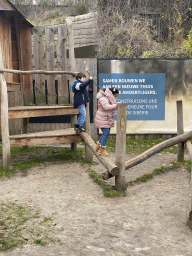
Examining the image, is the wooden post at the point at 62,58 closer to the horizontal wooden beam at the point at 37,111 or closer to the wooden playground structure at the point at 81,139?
the wooden playground structure at the point at 81,139

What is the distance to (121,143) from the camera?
5.10m

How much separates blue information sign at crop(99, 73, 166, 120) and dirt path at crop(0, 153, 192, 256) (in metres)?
2.96

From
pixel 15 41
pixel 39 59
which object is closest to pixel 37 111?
pixel 39 59

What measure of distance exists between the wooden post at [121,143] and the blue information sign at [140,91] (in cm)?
436

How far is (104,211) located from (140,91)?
552 centimetres

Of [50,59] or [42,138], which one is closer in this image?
[42,138]

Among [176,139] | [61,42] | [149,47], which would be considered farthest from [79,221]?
[149,47]

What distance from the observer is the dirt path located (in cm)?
340

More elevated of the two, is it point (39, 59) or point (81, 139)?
point (39, 59)

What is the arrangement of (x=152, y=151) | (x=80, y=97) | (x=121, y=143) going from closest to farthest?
(x=121, y=143)
(x=152, y=151)
(x=80, y=97)

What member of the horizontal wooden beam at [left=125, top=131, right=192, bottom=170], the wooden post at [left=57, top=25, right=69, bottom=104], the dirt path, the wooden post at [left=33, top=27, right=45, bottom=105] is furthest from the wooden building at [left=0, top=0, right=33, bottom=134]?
the horizontal wooden beam at [left=125, top=131, right=192, bottom=170]

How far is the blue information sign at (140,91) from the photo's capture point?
368 inches

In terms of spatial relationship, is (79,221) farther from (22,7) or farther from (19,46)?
(22,7)

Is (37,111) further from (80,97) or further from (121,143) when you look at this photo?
(121,143)
